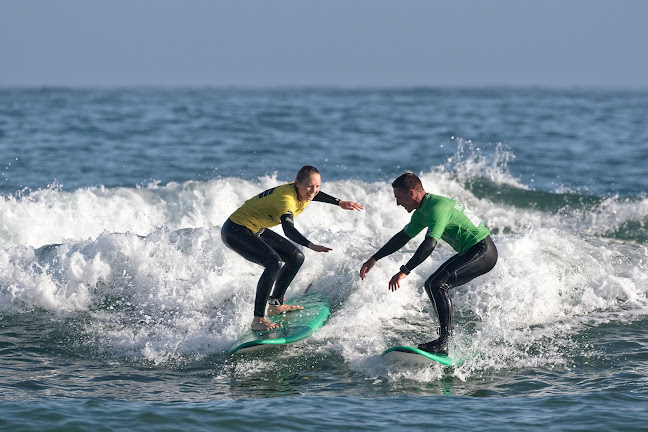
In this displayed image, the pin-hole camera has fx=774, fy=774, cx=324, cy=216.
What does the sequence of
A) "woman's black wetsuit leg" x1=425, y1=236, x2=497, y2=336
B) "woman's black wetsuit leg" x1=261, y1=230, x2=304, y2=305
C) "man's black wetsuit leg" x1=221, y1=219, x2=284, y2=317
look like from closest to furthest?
"woman's black wetsuit leg" x1=425, y1=236, x2=497, y2=336, "man's black wetsuit leg" x1=221, y1=219, x2=284, y2=317, "woman's black wetsuit leg" x1=261, y1=230, x2=304, y2=305

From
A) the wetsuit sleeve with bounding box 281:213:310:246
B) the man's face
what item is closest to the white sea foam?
the wetsuit sleeve with bounding box 281:213:310:246

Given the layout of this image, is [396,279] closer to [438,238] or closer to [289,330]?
[438,238]

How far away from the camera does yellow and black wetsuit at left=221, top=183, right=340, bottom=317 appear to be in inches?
331

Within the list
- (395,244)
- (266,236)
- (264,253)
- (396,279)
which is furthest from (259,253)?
(396,279)

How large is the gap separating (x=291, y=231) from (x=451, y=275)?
1.70 m

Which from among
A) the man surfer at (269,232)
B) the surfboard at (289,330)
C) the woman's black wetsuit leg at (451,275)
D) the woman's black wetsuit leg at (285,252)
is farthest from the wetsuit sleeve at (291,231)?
the woman's black wetsuit leg at (451,275)

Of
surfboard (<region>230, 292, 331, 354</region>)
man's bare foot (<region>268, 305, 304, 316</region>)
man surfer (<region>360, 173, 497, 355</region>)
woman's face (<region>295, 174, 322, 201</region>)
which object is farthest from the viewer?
man's bare foot (<region>268, 305, 304, 316</region>)

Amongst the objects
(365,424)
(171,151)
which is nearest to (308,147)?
(171,151)

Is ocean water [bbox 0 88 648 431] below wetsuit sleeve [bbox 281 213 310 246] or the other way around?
below

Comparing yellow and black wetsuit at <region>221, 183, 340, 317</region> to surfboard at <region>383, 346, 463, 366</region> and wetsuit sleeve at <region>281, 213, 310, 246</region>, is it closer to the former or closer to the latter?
wetsuit sleeve at <region>281, 213, 310, 246</region>

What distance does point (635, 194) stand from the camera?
1869cm

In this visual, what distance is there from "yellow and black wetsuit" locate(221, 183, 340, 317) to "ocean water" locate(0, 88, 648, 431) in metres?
0.87

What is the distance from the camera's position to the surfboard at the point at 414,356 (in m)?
7.69

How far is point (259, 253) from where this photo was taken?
8.51 meters
